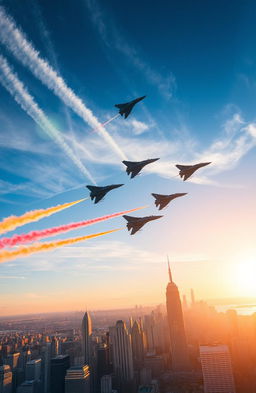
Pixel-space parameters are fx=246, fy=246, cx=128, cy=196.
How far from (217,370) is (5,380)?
122378 millimetres

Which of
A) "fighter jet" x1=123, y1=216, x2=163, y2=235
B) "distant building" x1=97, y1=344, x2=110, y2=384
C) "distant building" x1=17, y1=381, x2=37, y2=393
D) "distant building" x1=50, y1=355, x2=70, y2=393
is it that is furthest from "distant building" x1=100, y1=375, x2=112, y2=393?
"fighter jet" x1=123, y1=216, x2=163, y2=235

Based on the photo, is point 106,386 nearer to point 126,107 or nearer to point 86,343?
point 86,343

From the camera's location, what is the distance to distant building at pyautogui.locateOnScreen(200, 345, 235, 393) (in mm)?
135625

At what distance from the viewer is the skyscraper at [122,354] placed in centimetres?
15275

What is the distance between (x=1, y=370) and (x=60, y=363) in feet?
112

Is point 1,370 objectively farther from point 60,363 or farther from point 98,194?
point 98,194

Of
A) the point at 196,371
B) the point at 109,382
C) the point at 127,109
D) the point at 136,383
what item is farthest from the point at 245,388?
the point at 127,109

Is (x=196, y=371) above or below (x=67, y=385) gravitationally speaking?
below

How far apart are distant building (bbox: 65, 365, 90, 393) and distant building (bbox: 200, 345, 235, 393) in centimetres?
6597

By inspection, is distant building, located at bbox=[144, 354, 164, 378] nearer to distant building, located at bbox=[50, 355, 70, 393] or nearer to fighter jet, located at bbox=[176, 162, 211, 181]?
distant building, located at bbox=[50, 355, 70, 393]

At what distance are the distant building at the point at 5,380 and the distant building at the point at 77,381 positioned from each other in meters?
40.2

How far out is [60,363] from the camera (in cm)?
14925

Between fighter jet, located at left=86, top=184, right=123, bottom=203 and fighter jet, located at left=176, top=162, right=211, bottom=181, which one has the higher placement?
fighter jet, located at left=176, top=162, right=211, bottom=181

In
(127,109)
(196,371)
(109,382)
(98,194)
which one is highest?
(127,109)
